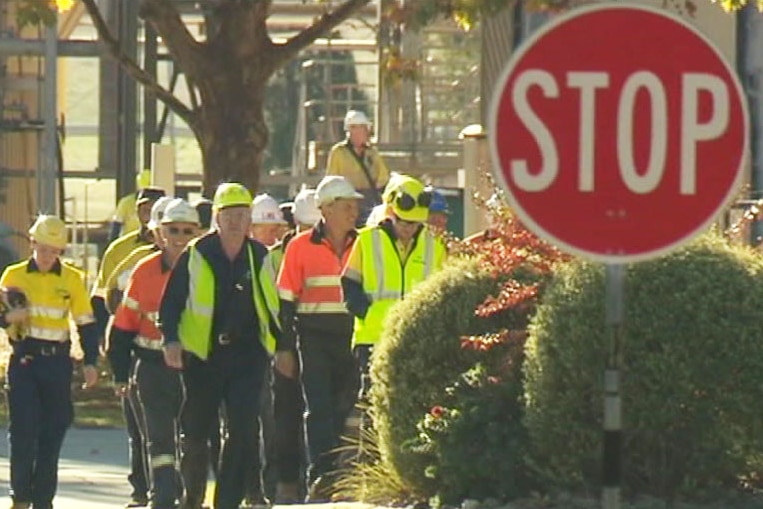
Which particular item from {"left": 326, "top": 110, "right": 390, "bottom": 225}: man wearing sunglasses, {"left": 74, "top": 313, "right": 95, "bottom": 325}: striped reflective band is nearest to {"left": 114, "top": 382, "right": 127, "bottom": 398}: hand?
{"left": 74, "top": 313, "right": 95, "bottom": 325}: striped reflective band

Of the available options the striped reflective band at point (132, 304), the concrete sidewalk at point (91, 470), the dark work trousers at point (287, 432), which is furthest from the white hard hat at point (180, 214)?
the concrete sidewalk at point (91, 470)

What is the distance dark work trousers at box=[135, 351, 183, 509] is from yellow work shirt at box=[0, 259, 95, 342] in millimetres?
464

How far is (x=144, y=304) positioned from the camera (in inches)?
559

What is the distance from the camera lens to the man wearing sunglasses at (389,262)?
48.1 feet

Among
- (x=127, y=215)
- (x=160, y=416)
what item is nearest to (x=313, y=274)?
(x=160, y=416)

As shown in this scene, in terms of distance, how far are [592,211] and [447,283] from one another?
14.0ft

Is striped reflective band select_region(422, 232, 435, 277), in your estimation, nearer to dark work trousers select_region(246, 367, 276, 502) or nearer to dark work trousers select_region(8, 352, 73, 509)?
dark work trousers select_region(246, 367, 276, 502)

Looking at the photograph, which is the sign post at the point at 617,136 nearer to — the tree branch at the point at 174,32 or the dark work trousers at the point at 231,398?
the dark work trousers at the point at 231,398

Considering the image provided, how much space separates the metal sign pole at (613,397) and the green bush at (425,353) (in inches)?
151

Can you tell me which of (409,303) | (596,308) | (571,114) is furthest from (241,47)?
(571,114)

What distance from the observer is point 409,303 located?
41.8ft

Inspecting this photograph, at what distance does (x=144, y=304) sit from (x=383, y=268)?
1468 mm

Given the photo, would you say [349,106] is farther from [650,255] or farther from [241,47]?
[650,255]

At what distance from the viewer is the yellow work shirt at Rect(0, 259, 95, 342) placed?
14.2 m
